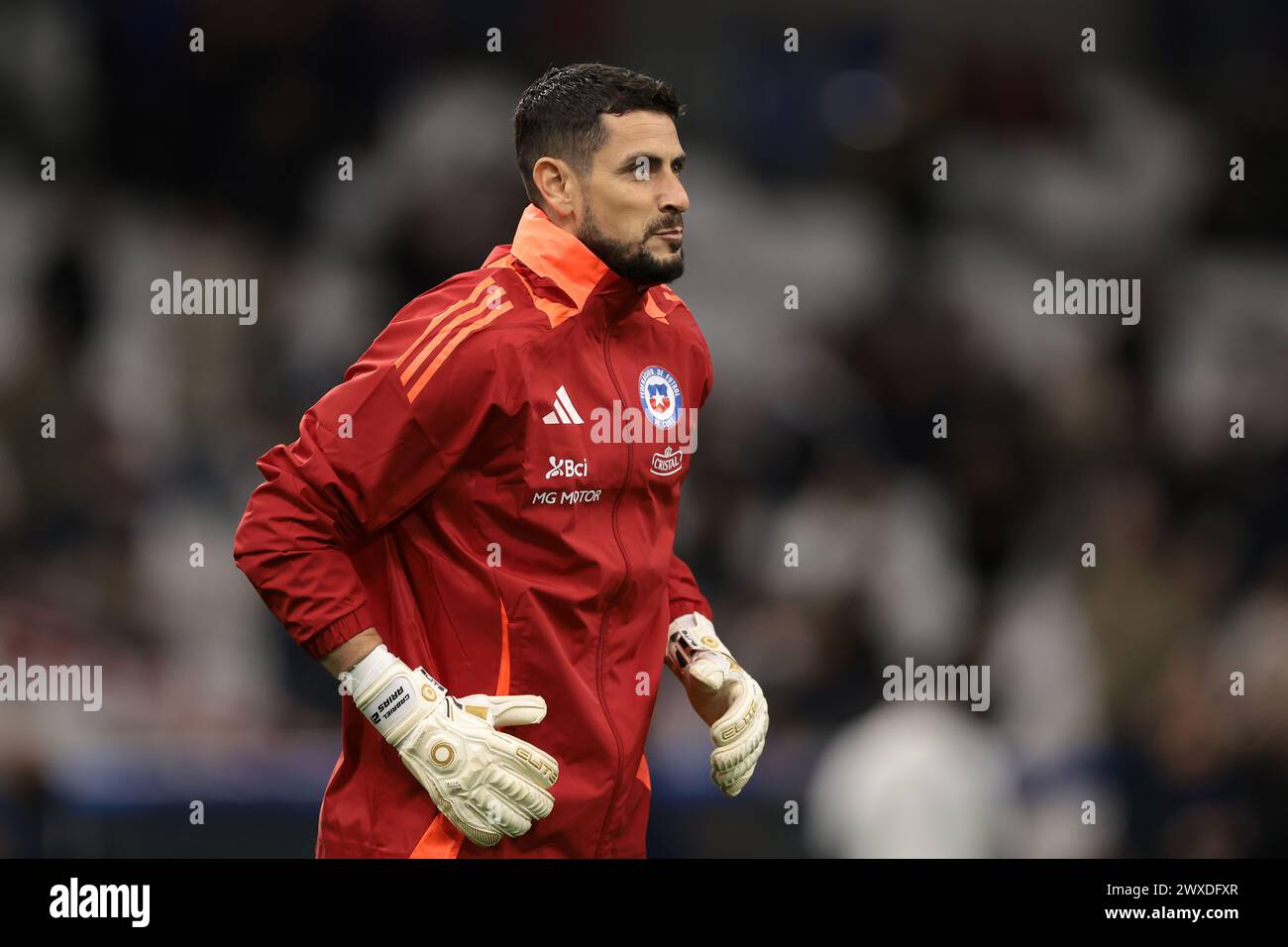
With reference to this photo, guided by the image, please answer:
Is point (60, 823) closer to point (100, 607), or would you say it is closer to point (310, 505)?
point (100, 607)

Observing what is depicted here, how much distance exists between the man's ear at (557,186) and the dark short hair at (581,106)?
0.02m

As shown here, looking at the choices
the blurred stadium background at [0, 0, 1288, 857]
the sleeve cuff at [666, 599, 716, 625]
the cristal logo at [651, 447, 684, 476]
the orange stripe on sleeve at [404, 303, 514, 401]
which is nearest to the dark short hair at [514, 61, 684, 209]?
the orange stripe on sleeve at [404, 303, 514, 401]

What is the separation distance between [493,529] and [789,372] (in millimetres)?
4445

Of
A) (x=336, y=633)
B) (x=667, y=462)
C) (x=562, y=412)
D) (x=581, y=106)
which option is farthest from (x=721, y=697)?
(x=581, y=106)

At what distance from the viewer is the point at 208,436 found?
7242mm

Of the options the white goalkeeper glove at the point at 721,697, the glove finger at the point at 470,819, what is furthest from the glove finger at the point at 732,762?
the glove finger at the point at 470,819

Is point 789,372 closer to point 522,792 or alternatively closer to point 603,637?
point 603,637

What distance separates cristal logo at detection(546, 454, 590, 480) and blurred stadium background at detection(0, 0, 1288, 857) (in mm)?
2271

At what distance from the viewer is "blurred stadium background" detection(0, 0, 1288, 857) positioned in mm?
6070

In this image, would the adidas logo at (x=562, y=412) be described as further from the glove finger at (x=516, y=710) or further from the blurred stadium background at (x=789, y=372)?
the blurred stadium background at (x=789, y=372)

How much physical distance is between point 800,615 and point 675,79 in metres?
3.06

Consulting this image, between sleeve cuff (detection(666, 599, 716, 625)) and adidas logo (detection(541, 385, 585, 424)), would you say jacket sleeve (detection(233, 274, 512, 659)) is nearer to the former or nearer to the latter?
adidas logo (detection(541, 385, 585, 424))

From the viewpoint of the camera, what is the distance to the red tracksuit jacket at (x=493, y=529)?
131 inches
